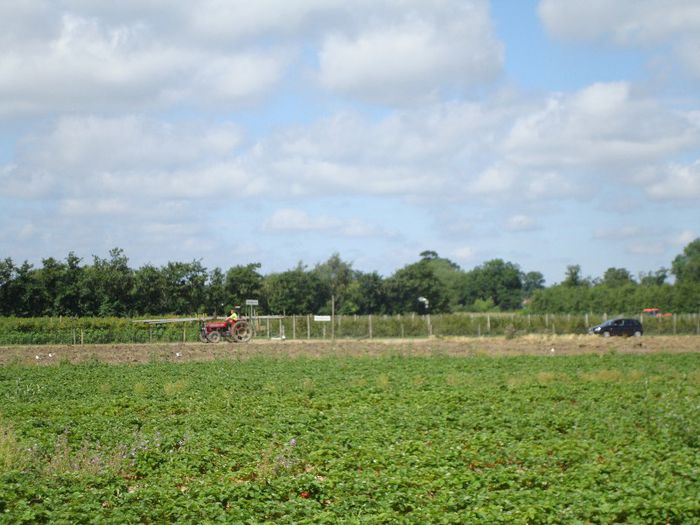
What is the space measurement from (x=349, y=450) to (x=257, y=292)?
57617mm

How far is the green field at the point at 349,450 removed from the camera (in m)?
9.76

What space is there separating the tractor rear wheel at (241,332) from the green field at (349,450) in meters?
22.5

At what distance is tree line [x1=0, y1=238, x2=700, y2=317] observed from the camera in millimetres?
58688

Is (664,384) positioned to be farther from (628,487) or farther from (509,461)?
(628,487)

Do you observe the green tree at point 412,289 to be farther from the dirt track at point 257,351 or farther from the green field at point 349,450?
the green field at point 349,450

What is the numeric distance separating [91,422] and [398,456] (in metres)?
6.60

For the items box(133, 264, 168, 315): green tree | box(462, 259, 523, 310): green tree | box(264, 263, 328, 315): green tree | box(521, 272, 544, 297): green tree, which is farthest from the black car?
box(521, 272, 544, 297): green tree

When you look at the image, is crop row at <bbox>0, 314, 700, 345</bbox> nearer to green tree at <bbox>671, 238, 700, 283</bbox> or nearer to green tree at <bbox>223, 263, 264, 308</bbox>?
green tree at <bbox>223, 263, 264, 308</bbox>

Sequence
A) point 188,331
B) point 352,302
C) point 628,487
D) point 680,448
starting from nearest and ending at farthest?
point 628,487
point 680,448
point 188,331
point 352,302

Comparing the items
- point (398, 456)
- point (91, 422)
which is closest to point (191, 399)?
point (91, 422)

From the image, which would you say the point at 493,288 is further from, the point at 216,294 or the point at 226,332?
the point at 226,332

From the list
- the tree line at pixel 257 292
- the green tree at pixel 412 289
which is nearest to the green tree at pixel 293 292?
the tree line at pixel 257 292

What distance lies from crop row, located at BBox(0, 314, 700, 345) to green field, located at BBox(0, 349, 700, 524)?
1033 inches

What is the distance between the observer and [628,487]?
10.4 meters
